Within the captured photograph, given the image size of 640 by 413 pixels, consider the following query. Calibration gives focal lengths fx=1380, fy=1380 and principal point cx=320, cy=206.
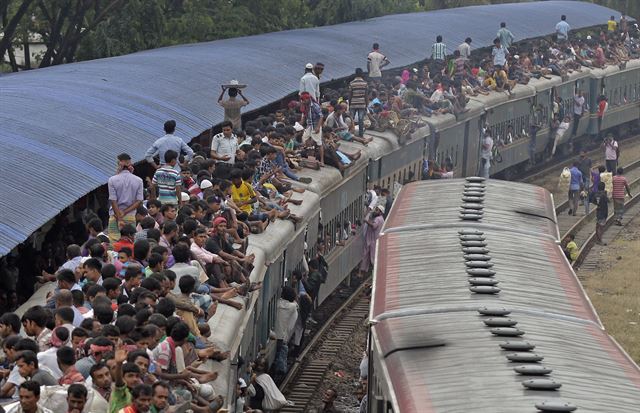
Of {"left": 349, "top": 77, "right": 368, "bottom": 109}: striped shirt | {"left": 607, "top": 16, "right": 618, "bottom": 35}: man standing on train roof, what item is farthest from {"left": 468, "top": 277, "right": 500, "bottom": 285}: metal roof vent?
{"left": 607, "top": 16, "right": 618, "bottom": 35}: man standing on train roof

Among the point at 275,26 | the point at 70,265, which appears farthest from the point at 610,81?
the point at 70,265

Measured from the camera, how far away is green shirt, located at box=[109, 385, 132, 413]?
8.73 m

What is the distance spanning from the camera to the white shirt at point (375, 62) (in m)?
27.6

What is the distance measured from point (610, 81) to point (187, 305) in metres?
30.6

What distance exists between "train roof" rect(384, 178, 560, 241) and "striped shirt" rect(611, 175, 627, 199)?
39.2ft

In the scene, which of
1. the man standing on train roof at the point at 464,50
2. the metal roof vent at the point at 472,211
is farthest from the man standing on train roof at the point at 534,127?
the metal roof vent at the point at 472,211

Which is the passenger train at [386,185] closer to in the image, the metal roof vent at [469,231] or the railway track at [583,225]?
the metal roof vent at [469,231]

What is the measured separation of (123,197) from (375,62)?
578 inches

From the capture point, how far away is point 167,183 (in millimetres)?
13992

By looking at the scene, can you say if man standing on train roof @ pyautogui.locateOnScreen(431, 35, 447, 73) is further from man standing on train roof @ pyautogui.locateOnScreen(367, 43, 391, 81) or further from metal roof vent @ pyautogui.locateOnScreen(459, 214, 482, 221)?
metal roof vent @ pyautogui.locateOnScreen(459, 214, 482, 221)

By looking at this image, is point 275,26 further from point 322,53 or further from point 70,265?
point 70,265

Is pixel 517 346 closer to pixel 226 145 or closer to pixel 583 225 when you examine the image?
Answer: pixel 226 145

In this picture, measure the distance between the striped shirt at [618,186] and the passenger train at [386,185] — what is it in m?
3.08

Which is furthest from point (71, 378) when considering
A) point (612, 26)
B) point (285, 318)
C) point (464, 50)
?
point (612, 26)
